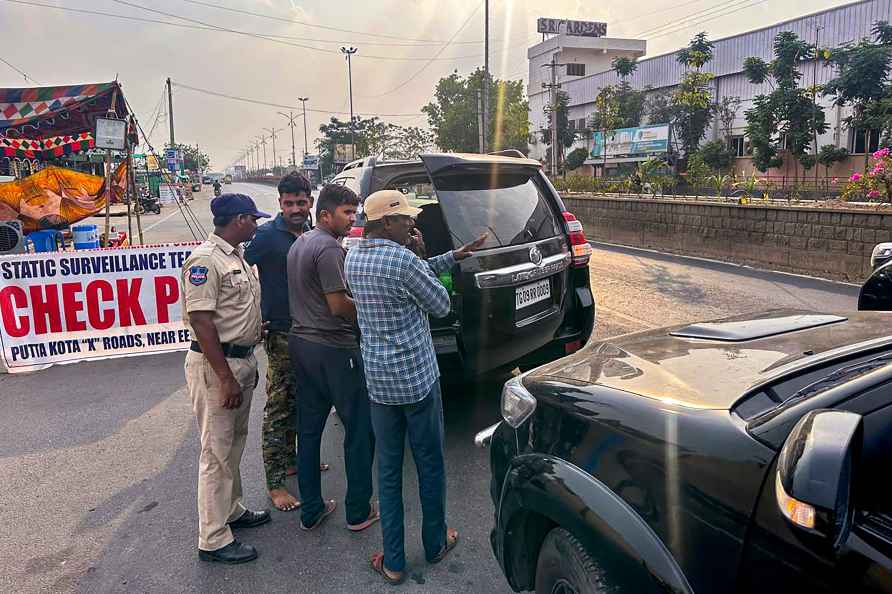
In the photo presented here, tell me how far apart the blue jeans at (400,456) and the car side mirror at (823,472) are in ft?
5.39

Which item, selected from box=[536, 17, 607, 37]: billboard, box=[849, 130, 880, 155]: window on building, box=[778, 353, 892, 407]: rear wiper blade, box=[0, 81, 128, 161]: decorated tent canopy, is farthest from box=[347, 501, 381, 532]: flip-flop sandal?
box=[536, 17, 607, 37]: billboard

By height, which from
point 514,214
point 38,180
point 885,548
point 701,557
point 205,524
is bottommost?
point 205,524

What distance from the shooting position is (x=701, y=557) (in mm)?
1490

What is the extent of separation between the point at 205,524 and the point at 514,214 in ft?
8.78

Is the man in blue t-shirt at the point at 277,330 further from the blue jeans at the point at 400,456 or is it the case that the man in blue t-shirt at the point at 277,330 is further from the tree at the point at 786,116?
the tree at the point at 786,116

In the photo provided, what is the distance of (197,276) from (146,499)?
5.47ft

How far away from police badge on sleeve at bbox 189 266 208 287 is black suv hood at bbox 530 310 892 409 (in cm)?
155

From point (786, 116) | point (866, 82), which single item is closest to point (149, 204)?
point (786, 116)

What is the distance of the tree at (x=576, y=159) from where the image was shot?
60406mm

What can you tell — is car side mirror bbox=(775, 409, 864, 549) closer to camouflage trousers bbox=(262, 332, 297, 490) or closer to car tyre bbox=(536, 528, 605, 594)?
car tyre bbox=(536, 528, 605, 594)

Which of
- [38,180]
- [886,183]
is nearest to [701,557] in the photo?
[886,183]

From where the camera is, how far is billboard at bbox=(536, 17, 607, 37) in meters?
83.2

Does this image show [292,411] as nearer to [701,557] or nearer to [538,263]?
[538,263]

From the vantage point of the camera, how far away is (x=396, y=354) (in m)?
2.62
